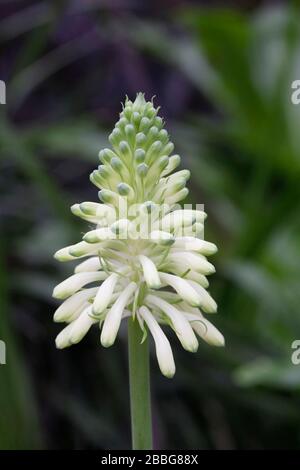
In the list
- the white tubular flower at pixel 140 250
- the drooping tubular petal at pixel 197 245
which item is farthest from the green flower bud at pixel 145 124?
the drooping tubular petal at pixel 197 245

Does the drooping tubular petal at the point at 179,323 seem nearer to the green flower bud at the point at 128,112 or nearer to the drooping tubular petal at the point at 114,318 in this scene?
the drooping tubular petal at the point at 114,318

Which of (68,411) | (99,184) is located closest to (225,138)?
(68,411)

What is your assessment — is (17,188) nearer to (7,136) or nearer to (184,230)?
(7,136)

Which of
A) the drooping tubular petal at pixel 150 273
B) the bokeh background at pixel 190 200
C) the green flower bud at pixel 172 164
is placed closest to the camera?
the drooping tubular petal at pixel 150 273

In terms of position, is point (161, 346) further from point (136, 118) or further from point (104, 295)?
point (136, 118)

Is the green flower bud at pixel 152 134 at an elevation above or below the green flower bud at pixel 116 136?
below
